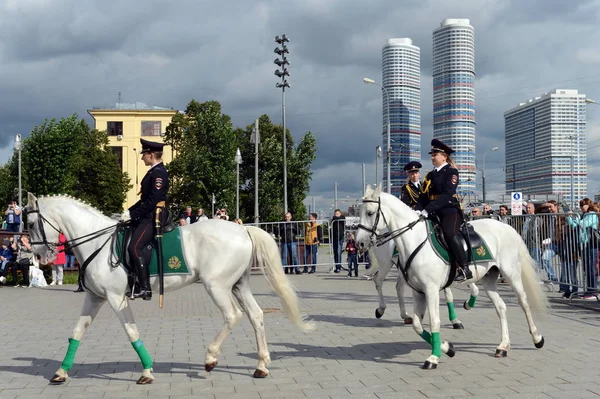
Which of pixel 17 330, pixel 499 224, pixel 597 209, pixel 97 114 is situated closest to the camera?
pixel 499 224

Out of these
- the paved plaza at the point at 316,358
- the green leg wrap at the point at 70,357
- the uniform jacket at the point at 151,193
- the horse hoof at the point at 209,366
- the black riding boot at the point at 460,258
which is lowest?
the paved plaza at the point at 316,358

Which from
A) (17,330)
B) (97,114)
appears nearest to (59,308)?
(17,330)

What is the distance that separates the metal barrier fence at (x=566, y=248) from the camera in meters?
13.6

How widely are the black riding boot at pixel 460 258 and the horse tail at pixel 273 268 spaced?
201 cm

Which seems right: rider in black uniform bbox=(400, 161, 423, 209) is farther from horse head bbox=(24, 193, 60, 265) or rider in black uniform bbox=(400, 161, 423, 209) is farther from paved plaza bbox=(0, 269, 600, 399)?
→ horse head bbox=(24, 193, 60, 265)

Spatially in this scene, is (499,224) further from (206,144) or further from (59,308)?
(206,144)

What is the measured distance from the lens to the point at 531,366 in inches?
299

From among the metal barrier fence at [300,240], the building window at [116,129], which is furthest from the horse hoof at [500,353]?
the building window at [116,129]

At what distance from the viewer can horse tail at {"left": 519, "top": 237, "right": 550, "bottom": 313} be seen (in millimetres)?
8875

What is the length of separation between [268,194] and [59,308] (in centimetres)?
3795

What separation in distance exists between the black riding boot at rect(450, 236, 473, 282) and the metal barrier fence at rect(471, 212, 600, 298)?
6568mm

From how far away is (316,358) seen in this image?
27.2ft

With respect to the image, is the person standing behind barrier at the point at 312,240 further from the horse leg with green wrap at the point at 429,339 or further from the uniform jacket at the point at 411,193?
the horse leg with green wrap at the point at 429,339

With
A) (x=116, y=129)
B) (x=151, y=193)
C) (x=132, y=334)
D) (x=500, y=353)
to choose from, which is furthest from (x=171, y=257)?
(x=116, y=129)
